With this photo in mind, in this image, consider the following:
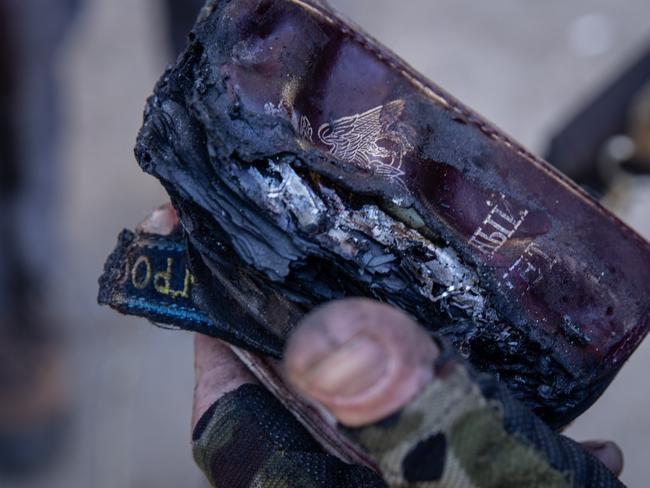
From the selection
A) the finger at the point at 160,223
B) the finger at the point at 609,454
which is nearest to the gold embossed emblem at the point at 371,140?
the finger at the point at 160,223

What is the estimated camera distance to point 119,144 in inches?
134

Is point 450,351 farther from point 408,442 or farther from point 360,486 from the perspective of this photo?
point 360,486

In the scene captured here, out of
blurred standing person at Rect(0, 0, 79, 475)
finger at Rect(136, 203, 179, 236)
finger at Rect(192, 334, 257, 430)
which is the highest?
finger at Rect(136, 203, 179, 236)

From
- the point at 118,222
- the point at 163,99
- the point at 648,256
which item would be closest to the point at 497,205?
the point at 648,256

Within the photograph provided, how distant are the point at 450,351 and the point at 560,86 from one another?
9.40 ft

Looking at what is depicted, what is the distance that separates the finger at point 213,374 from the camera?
54.4 inches

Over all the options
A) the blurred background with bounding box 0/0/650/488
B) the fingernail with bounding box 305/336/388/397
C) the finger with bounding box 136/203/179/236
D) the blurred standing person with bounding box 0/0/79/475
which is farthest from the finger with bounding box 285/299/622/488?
A: the blurred standing person with bounding box 0/0/79/475

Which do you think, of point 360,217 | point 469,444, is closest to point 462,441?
point 469,444

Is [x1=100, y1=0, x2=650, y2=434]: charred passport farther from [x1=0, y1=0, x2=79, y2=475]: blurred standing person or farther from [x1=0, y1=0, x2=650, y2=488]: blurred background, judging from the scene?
[x1=0, y1=0, x2=79, y2=475]: blurred standing person

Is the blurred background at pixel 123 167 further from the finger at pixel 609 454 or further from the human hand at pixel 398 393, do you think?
the human hand at pixel 398 393

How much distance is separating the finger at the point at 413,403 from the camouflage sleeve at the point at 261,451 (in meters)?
0.29

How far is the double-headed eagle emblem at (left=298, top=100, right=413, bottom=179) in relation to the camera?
127cm

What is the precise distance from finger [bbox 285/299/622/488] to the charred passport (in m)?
0.31

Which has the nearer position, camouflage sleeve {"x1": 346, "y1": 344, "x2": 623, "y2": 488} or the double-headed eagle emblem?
camouflage sleeve {"x1": 346, "y1": 344, "x2": 623, "y2": 488}
